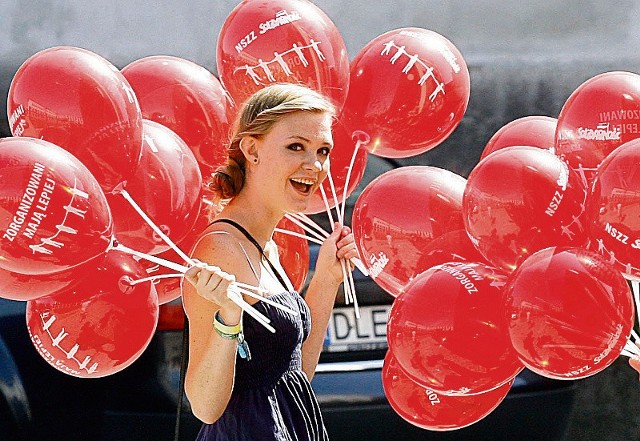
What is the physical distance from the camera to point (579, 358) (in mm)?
2768

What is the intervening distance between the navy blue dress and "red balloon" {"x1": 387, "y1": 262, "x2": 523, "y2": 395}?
244mm

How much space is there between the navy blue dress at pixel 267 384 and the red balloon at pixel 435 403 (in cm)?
34

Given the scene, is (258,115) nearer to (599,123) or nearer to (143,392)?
(599,123)

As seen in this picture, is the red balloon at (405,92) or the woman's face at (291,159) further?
the red balloon at (405,92)

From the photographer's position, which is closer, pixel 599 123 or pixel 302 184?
pixel 302 184

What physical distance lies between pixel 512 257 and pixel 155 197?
77 centimetres

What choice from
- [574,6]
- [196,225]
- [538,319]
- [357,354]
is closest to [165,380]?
[357,354]

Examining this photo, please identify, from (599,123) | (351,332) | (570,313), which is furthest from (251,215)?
(351,332)

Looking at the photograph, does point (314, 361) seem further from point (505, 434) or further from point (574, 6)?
point (574, 6)

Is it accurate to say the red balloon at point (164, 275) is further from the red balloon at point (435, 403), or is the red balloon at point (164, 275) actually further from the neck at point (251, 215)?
the red balloon at point (435, 403)

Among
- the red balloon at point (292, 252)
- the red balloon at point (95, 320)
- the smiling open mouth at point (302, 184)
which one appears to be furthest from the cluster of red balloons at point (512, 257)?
the red balloon at point (95, 320)

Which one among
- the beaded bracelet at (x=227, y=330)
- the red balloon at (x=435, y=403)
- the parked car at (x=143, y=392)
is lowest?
the parked car at (x=143, y=392)

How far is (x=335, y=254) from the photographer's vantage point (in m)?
3.29

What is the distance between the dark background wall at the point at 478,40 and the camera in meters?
5.33
